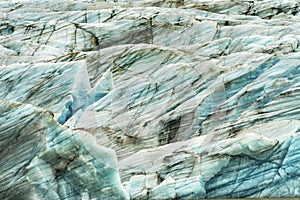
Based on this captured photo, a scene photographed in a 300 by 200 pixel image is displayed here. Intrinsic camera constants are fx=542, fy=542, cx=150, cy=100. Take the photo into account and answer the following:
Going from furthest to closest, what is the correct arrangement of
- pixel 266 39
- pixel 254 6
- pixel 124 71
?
pixel 254 6, pixel 266 39, pixel 124 71

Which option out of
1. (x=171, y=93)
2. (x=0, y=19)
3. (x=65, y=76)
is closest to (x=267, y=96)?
(x=171, y=93)

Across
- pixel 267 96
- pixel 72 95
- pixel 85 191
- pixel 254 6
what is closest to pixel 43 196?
pixel 85 191

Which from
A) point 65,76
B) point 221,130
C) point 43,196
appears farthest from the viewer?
point 65,76

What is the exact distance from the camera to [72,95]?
667 inches

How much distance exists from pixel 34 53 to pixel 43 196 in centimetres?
1004

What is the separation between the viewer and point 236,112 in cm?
1617

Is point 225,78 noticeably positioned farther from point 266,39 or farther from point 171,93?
point 266,39

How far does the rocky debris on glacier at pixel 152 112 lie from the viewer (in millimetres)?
13641

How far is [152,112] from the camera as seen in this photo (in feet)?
55.6

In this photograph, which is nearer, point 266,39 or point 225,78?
point 225,78

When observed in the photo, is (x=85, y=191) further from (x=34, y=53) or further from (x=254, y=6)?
(x=254, y=6)

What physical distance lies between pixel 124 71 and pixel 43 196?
6.77 metres

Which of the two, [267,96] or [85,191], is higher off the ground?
[267,96]

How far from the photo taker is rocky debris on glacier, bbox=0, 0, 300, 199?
1364cm
